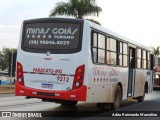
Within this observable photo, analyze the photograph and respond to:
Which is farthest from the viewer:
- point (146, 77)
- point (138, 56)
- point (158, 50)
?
point (158, 50)

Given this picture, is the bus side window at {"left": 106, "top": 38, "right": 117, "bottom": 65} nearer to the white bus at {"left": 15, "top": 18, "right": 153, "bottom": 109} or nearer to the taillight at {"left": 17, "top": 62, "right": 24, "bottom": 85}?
the white bus at {"left": 15, "top": 18, "right": 153, "bottom": 109}

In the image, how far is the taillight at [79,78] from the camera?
12961 millimetres

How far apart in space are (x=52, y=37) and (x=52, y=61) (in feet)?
2.55

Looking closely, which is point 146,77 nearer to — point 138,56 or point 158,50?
point 138,56

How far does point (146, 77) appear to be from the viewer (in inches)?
896

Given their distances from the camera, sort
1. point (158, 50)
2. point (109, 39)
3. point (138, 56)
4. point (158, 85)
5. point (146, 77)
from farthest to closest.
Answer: point (158, 50) → point (158, 85) → point (146, 77) → point (138, 56) → point (109, 39)

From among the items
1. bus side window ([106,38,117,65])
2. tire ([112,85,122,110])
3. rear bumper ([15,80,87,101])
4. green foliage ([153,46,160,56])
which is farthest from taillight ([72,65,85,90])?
green foliage ([153,46,160,56])

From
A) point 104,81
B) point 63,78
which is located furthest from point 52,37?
point 104,81

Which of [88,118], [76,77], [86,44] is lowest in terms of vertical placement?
[88,118]

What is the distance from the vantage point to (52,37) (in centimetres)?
1352

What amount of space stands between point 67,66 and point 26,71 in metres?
1.40

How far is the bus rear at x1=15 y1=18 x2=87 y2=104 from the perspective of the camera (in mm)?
13008

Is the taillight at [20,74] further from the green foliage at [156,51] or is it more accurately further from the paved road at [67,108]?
the green foliage at [156,51]

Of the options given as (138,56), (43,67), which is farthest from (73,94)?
(138,56)
